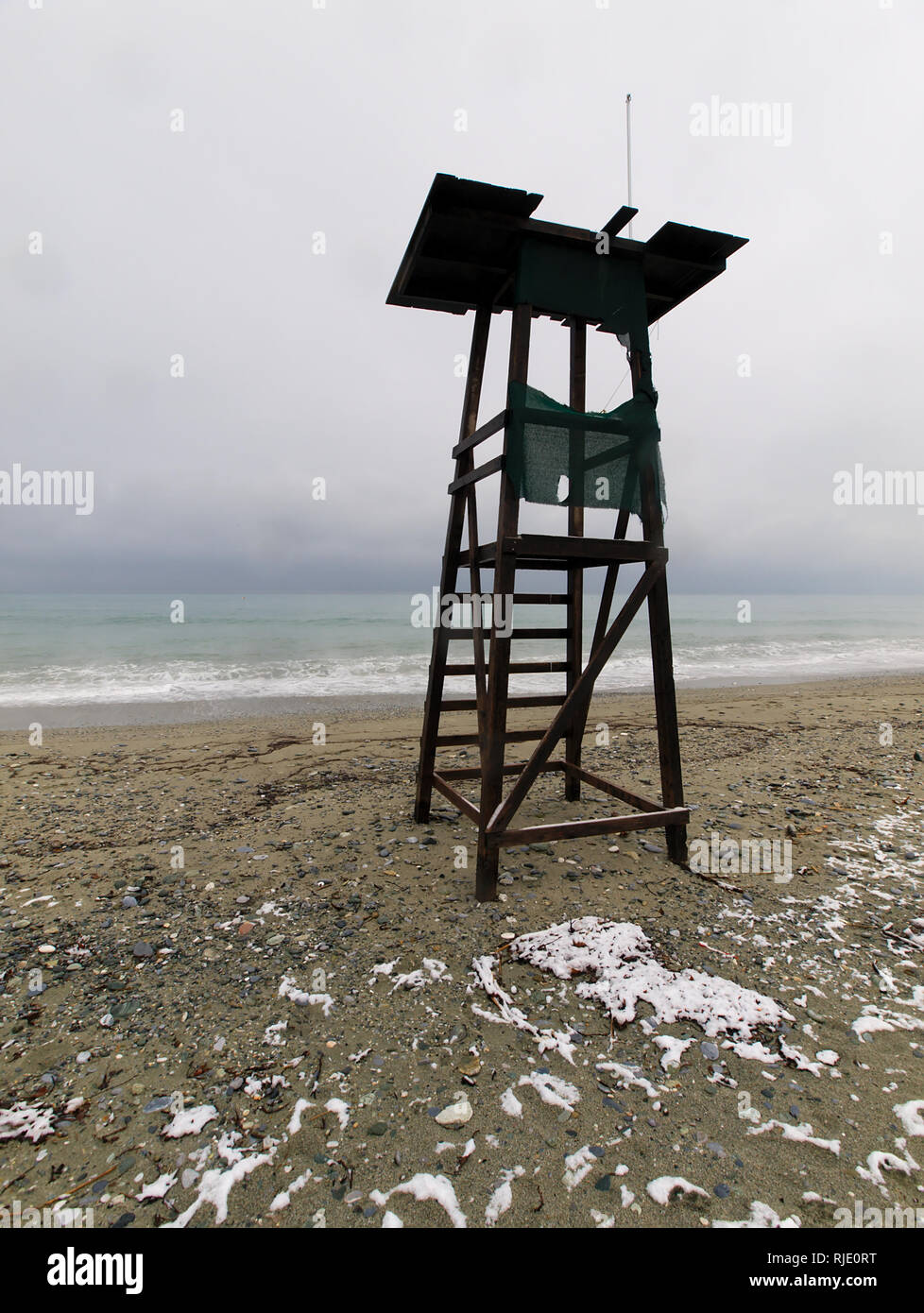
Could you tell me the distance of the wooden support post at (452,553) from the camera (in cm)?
533

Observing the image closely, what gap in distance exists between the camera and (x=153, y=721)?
40.1 feet

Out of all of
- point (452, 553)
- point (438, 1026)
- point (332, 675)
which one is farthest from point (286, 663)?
point (438, 1026)

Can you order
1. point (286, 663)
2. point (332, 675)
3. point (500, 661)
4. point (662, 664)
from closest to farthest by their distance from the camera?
point (500, 661) → point (662, 664) → point (332, 675) → point (286, 663)

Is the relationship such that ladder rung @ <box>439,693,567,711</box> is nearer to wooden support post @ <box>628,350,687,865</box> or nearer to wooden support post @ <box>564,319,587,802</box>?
wooden support post @ <box>564,319,587,802</box>

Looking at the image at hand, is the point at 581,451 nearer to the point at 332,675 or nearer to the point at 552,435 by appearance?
the point at 552,435

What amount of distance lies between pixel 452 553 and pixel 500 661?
163cm

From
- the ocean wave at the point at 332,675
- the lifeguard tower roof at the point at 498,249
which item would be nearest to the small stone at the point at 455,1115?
the lifeguard tower roof at the point at 498,249

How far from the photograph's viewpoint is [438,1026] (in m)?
3.13

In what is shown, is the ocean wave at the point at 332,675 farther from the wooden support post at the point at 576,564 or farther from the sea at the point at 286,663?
the wooden support post at the point at 576,564

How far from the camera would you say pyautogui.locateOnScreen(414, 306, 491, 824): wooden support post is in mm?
5328

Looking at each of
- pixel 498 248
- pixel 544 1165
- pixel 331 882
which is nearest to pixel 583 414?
pixel 498 248

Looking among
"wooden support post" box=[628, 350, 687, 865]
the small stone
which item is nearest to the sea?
"wooden support post" box=[628, 350, 687, 865]

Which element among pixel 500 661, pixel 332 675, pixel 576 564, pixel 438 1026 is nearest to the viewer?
pixel 438 1026

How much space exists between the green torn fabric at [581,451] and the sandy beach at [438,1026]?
3172 millimetres
